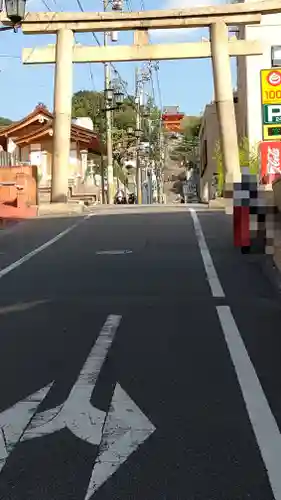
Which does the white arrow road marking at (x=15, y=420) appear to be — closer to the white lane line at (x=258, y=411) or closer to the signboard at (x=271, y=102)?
the white lane line at (x=258, y=411)

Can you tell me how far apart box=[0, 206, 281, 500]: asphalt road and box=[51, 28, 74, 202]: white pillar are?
16639 millimetres

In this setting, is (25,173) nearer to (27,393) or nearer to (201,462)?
(27,393)

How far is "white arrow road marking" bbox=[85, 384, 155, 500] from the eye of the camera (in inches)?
173

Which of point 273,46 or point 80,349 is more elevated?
point 273,46

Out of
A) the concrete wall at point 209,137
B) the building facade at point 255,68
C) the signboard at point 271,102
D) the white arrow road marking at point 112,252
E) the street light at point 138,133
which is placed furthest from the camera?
the street light at point 138,133

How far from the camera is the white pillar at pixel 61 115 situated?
94.8 ft

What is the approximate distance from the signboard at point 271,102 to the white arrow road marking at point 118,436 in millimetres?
25578

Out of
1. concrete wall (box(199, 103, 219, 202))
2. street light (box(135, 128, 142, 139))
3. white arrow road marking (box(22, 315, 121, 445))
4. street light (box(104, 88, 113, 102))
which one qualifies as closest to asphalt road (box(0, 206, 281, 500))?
white arrow road marking (box(22, 315, 121, 445))

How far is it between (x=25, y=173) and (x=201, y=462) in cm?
2324

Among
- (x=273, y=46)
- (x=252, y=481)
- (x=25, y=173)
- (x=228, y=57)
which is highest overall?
(x=273, y=46)

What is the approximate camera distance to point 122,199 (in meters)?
54.0

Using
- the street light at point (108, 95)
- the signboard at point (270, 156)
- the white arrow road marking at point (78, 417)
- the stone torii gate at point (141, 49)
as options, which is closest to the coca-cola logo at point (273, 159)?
the signboard at point (270, 156)

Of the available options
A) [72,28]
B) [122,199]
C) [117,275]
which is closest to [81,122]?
[122,199]

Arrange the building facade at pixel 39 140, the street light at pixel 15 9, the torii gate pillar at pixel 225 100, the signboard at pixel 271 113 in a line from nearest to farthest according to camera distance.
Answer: the street light at pixel 15 9 → the torii gate pillar at pixel 225 100 → the signboard at pixel 271 113 → the building facade at pixel 39 140
